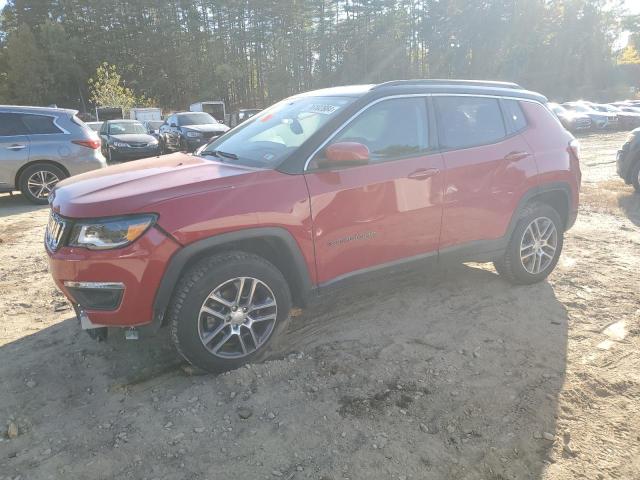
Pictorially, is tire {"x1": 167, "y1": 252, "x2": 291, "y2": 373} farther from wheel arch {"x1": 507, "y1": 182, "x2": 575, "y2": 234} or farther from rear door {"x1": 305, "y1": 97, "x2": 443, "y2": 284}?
wheel arch {"x1": 507, "y1": 182, "x2": 575, "y2": 234}

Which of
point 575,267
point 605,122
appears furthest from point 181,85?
point 575,267

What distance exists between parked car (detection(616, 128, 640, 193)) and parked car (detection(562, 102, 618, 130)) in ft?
59.9

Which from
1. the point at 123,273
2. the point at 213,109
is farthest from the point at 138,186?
the point at 213,109

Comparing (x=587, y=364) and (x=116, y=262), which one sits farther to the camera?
(x=587, y=364)

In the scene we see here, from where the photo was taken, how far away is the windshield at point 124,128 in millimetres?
16581

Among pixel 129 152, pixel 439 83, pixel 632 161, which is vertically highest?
pixel 439 83

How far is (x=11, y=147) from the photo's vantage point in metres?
8.15

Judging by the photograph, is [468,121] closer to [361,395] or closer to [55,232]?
[361,395]

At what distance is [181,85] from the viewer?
57.6 m

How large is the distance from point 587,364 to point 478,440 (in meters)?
1.22

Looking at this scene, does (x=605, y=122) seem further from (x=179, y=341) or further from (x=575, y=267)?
(x=179, y=341)

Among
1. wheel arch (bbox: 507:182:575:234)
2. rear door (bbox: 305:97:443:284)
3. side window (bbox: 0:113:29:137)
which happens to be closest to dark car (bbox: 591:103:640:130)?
wheel arch (bbox: 507:182:575:234)

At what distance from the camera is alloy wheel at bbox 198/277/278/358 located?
2.97 meters

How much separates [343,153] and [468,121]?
4.72ft
